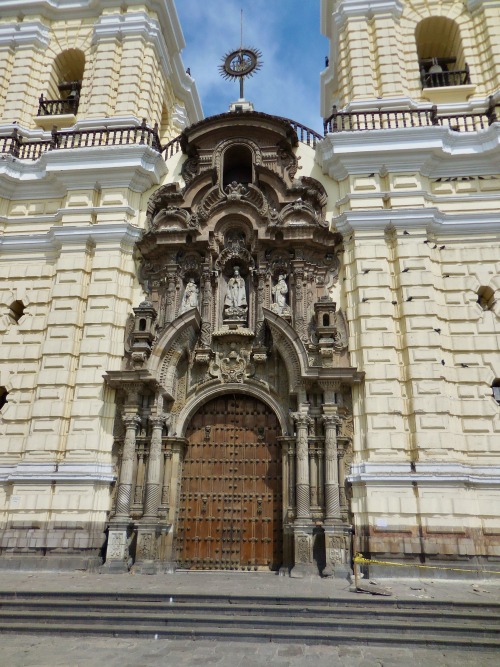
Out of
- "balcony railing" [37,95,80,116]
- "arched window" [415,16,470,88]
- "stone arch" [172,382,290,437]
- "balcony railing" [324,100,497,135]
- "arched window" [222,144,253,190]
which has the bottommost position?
"stone arch" [172,382,290,437]

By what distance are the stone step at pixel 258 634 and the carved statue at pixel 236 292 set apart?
8.26 metres

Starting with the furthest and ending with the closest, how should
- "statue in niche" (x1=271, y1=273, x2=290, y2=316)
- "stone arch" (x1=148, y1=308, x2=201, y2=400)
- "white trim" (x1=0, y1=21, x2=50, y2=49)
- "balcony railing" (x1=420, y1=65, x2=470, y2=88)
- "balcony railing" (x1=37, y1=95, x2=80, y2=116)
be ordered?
"white trim" (x1=0, y1=21, x2=50, y2=49)
"balcony railing" (x1=37, y1=95, x2=80, y2=116)
"balcony railing" (x1=420, y1=65, x2=470, y2=88)
"statue in niche" (x1=271, y1=273, x2=290, y2=316)
"stone arch" (x1=148, y1=308, x2=201, y2=400)

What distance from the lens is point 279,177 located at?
1474 cm

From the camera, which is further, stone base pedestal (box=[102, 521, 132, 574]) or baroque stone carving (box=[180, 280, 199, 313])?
baroque stone carving (box=[180, 280, 199, 313])

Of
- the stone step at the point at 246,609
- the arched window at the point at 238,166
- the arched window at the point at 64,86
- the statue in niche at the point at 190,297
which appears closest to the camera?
the stone step at the point at 246,609

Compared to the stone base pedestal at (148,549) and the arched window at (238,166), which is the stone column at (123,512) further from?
the arched window at (238,166)

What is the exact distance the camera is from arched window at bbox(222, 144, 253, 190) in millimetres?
15558

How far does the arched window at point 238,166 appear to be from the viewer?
15558 mm

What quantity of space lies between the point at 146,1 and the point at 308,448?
1595cm

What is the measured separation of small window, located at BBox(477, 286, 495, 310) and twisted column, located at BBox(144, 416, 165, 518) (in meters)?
8.55

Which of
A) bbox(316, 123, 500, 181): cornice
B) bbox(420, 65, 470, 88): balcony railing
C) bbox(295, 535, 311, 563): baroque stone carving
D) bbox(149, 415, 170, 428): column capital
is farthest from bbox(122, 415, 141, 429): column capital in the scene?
bbox(420, 65, 470, 88): balcony railing

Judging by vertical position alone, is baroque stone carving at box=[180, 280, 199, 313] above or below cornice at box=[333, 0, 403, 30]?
below

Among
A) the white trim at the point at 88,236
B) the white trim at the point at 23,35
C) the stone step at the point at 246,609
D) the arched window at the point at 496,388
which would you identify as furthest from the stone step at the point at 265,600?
the white trim at the point at 23,35

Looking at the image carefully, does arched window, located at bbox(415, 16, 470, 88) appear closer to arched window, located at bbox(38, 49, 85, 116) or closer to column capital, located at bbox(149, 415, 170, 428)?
arched window, located at bbox(38, 49, 85, 116)
